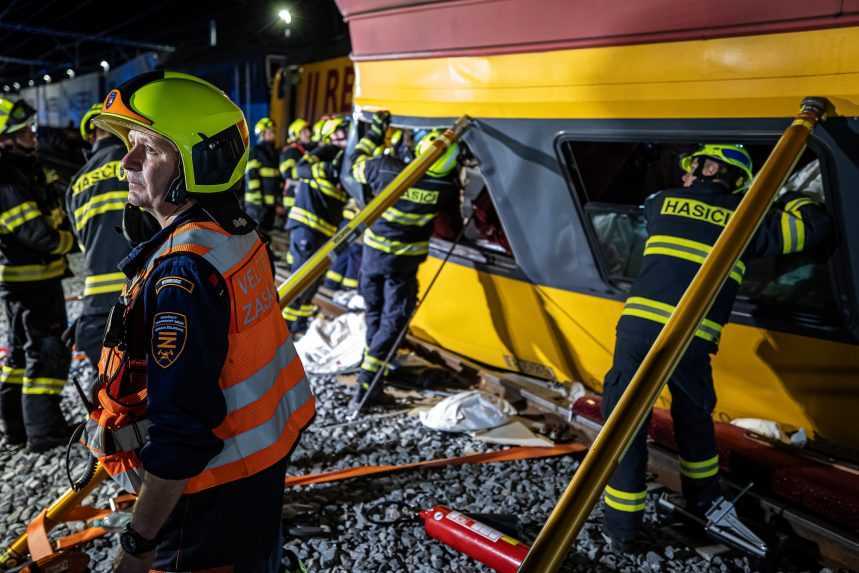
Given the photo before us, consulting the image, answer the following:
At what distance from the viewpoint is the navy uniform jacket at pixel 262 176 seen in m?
8.81

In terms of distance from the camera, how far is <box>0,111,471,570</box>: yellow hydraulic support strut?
9.40 ft

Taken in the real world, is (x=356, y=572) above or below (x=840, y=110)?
below

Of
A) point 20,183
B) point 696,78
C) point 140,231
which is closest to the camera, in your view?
point 140,231

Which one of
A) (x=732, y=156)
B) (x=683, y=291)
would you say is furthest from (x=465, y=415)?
(x=732, y=156)

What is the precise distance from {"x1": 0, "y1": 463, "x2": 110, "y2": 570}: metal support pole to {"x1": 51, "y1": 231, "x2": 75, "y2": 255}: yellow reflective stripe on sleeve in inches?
63.2

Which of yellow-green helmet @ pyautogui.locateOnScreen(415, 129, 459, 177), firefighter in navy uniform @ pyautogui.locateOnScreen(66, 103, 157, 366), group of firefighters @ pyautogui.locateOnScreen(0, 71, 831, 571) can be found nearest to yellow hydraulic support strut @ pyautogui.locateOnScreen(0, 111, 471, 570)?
yellow-green helmet @ pyautogui.locateOnScreen(415, 129, 459, 177)

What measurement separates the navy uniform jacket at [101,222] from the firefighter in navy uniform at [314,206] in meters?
3.16

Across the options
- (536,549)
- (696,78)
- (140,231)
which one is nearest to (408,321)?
(696,78)

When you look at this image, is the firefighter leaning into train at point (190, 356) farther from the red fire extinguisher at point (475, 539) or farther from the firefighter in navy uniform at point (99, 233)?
the firefighter in navy uniform at point (99, 233)

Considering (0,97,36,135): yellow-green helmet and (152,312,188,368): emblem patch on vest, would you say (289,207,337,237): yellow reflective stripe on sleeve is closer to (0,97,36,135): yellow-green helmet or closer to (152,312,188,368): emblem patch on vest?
(0,97,36,135): yellow-green helmet

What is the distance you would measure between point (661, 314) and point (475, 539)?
1309mm

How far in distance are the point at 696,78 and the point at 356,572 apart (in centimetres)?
286

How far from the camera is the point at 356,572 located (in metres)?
2.93

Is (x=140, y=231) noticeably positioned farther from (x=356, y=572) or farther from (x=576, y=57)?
(x=576, y=57)
